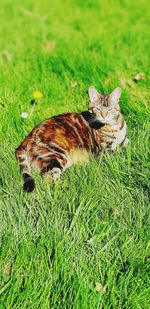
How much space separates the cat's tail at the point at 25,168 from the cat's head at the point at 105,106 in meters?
0.71

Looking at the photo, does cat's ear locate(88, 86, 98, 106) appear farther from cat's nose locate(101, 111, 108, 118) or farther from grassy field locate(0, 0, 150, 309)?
grassy field locate(0, 0, 150, 309)

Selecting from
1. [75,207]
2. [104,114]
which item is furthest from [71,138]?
[75,207]

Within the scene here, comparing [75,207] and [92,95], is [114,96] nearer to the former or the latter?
[92,95]

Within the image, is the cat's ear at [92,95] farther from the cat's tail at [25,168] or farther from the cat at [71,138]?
the cat's tail at [25,168]

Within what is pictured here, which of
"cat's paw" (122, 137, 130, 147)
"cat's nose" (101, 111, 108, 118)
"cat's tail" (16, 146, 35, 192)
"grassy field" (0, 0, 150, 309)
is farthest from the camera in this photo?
"cat's nose" (101, 111, 108, 118)

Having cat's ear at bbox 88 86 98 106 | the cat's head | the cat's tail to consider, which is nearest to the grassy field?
the cat's tail

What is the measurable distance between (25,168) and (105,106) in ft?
2.88

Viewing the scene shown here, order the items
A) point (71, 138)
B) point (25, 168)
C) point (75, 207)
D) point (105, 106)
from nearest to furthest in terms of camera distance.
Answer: point (75, 207) < point (25, 168) < point (71, 138) < point (105, 106)

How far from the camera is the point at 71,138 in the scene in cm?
394

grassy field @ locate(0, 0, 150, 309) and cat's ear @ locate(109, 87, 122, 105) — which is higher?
cat's ear @ locate(109, 87, 122, 105)

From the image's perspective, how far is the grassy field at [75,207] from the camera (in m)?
2.86

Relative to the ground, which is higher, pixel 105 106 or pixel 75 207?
pixel 105 106

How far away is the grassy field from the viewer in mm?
2855

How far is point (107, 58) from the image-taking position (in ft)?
17.7
